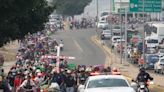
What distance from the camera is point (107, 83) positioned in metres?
23.0

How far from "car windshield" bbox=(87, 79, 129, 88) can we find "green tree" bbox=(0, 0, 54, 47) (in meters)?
4.47

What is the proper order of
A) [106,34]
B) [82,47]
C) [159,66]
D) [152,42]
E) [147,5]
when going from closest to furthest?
1. [147,5]
2. [159,66]
3. [152,42]
4. [82,47]
5. [106,34]

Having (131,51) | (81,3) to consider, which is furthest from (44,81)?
(81,3)

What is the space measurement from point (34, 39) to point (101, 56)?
1023cm

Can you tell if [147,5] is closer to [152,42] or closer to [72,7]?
[152,42]

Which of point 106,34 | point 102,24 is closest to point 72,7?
point 102,24

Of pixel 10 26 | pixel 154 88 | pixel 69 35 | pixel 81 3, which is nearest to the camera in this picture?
pixel 10 26

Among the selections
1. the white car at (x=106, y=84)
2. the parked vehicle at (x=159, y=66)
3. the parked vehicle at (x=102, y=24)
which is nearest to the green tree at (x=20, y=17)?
the white car at (x=106, y=84)

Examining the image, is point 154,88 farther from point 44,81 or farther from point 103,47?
point 103,47

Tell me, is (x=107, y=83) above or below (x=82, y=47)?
above

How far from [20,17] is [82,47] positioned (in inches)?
1946

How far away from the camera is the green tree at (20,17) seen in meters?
26.1

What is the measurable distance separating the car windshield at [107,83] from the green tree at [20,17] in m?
4.47

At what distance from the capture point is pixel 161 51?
65.3 m
